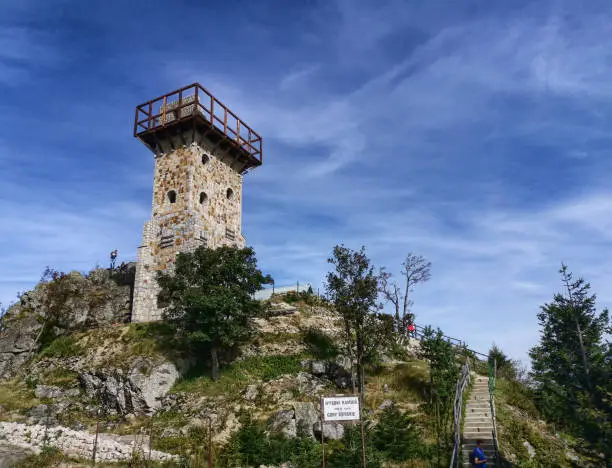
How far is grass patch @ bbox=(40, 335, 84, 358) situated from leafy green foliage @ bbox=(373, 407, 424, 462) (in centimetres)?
1931

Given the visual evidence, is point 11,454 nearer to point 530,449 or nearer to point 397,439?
point 397,439

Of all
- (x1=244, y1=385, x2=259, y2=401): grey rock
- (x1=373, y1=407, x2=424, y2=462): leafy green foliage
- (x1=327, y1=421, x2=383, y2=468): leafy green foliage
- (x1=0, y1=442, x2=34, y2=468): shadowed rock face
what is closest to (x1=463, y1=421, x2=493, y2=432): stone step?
(x1=373, y1=407, x2=424, y2=462): leafy green foliage

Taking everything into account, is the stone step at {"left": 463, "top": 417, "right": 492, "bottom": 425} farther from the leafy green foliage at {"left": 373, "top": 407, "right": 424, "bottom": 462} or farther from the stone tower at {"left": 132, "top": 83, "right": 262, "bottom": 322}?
the stone tower at {"left": 132, "top": 83, "right": 262, "bottom": 322}

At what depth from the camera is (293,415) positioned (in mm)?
19234

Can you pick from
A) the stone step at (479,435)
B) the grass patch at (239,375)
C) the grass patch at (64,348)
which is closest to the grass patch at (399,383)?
the stone step at (479,435)

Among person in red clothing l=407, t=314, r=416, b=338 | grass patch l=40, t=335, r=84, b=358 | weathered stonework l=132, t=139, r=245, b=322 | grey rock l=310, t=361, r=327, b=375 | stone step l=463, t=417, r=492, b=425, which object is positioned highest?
weathered stonework l=132, t=139, r=245, b=322

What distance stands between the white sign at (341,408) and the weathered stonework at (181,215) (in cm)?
1932

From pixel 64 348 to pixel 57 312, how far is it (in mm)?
3544

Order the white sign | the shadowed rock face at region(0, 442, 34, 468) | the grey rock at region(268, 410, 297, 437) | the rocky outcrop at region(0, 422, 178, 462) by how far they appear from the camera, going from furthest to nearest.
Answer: the grey rock at region(268, 410, 297, 437)
the rocky outcrop at region(0, 422, 178, 462)
the shadowed rock face at region(0, 442, 34, 468)
the white sign

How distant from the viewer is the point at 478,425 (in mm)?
18328

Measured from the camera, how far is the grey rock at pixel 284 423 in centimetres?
1839

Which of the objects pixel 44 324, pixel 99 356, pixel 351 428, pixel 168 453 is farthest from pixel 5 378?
pixel 351 428

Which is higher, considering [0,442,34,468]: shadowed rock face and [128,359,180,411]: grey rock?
[128,359,180,411]: grey rock

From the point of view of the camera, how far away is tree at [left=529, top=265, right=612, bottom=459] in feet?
52.3
